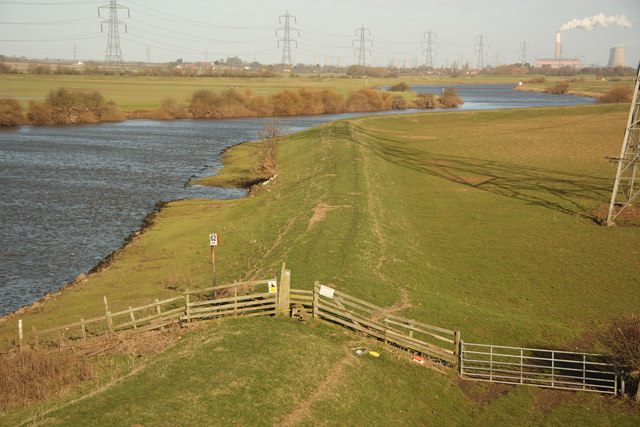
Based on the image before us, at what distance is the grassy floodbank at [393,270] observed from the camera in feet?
58.6

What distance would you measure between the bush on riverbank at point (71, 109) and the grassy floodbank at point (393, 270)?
6938cm

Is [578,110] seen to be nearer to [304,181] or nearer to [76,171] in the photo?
[304,181]

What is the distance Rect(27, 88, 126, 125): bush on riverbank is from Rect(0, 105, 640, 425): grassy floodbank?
69385 millimetres

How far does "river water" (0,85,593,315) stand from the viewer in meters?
36.2

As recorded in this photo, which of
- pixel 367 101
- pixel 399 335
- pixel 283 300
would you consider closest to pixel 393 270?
pixel 399 335

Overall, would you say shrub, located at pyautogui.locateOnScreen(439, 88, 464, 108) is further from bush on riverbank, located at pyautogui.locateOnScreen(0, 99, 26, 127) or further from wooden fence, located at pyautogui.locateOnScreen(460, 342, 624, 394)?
wooden fence, located at pyautogui.locateOnScreen(460, 342, 624, 394)

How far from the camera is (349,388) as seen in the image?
18.3 meters

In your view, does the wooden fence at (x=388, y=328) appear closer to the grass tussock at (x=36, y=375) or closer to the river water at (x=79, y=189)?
the grass tussock at (x=36, y=375)

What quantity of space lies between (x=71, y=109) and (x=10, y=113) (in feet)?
41.0

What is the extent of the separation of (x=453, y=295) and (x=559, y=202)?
2515 cm

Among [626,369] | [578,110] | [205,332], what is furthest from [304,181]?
[578,110]

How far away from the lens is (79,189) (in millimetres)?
57812

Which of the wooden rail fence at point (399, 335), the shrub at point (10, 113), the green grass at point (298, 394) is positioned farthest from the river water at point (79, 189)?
the green grass at point (298, 394)

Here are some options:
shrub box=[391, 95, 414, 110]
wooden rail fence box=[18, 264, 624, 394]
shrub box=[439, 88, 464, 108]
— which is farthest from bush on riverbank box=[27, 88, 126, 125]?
wooden rail fence box=[18, 264, 624, 394]
